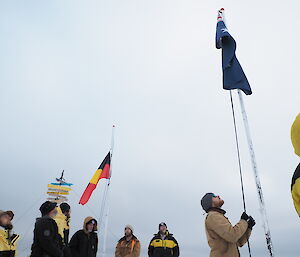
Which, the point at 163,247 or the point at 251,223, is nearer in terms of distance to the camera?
the point at 251,223

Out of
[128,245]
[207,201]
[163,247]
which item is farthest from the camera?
[128,245]

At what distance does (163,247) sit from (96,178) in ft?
15.0

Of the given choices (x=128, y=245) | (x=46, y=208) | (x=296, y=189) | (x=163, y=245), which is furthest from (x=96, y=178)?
(x=296, y=189)

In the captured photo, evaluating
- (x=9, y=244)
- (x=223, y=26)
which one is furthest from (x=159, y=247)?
(x=223, y=26)

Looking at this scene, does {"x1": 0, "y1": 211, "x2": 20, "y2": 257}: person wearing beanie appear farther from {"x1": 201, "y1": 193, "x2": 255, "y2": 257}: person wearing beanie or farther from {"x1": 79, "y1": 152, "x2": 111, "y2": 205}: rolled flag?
{"x1": 79, "y1": 152, "x2": 111, "y2": 205}: rolled flag

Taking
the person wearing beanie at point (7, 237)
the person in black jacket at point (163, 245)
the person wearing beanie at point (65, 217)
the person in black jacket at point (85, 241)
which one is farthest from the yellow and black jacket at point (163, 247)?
the person wearing beanie at point (7, 237)

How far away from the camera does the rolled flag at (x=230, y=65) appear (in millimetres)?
5156

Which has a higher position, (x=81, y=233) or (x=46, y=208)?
(x=46, y=208)

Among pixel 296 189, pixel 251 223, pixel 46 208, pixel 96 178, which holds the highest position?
pixel 96 178

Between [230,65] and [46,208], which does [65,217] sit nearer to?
[46,208]

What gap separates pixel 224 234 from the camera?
4023 mm

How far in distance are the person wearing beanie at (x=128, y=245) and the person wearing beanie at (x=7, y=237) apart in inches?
140

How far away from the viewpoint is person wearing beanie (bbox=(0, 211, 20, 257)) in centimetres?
590

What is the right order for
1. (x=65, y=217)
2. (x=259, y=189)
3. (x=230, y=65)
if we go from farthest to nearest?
(x=65, y=217) → (x=230, y=65) → (x=259, y=189)
